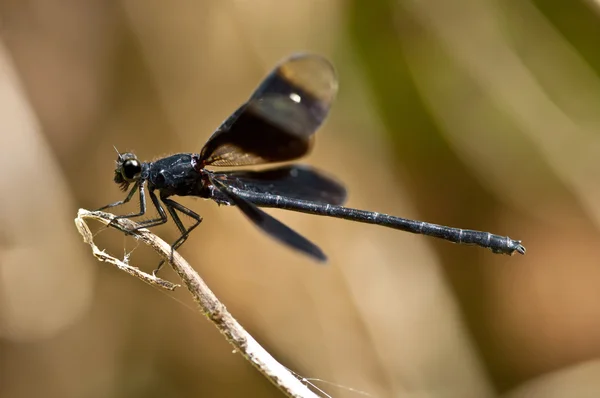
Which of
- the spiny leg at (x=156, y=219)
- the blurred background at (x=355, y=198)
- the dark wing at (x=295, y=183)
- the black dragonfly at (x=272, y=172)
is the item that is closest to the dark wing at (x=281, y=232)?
the black dragonfly at (x=272, y=172)

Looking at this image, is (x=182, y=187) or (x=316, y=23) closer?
(x=182, y=187)

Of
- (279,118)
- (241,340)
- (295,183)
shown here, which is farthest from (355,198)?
(241,340)

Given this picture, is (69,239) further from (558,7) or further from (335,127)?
(558,7)

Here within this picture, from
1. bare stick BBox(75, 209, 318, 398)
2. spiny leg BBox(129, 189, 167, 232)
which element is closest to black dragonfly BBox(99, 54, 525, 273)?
spiny leg BBox(129, 189, 167, 232)

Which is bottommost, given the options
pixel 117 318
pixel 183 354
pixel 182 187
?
pixel 183 354

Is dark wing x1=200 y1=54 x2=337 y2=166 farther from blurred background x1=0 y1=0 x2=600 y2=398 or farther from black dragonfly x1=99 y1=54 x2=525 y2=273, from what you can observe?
blurred background x1=0 y1=0 x2=600 y2=398

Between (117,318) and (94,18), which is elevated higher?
(94,18)

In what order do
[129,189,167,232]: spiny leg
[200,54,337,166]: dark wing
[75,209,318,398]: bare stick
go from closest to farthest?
1. [75,209,318,398]: bare stick
2. [129,189,167,232]: spiny leg
3. [200,54,337,166]: dark wing

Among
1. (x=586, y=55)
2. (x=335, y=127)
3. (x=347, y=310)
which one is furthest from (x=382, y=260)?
(x=586, y=55)
